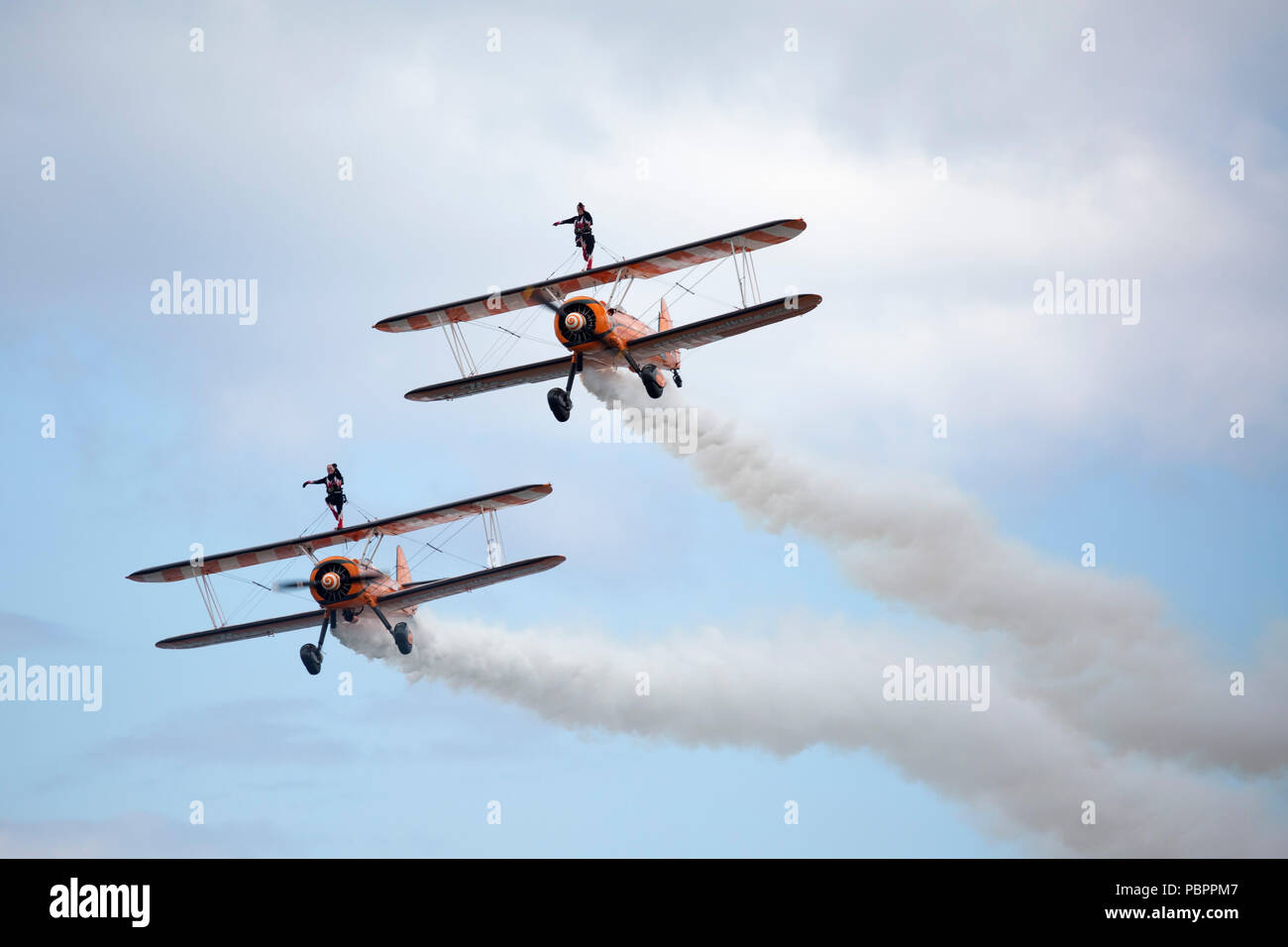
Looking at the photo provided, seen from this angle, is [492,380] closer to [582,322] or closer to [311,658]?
[582,322]

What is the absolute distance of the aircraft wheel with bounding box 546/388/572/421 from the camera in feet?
165

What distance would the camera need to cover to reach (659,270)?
52.5m

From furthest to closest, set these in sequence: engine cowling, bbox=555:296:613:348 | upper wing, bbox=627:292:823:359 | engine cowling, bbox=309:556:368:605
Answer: engine cowling, bbox=309:556:368:605 → engine cowling, bbox=555:296:613:348 → upper wing, bbox=627:292:823:359

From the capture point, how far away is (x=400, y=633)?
5203 centimetres

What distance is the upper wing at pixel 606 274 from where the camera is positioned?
166 ft

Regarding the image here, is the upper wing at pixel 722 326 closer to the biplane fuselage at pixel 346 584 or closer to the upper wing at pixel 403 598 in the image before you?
the upper wing at pixel 403 598

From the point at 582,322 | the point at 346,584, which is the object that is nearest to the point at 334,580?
the point at 346,584

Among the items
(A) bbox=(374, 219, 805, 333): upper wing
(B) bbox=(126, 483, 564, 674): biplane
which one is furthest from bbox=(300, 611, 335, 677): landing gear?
(A) bbox=(374, 219, 805, 333): upper wing

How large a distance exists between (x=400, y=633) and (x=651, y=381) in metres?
9.92

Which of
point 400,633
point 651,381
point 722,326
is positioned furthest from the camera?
point 400,633

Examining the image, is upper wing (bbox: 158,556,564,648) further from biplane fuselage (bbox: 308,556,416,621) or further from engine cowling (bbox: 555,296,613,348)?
engine cowling (bbox: 555,296,613,348)

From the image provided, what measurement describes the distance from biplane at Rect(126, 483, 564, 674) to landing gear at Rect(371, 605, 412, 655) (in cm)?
3
